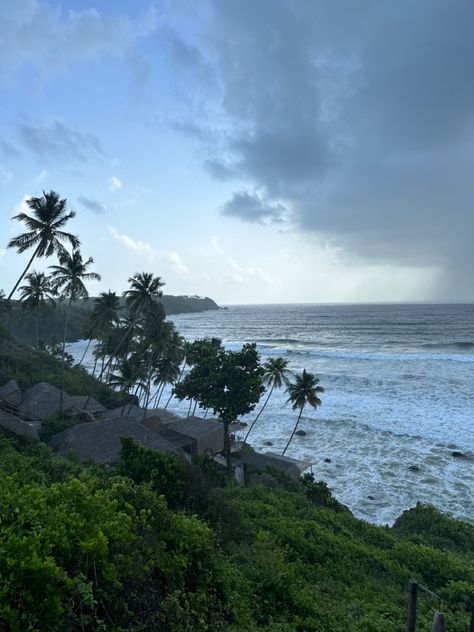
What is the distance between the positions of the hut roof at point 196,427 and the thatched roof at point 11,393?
13641 mm

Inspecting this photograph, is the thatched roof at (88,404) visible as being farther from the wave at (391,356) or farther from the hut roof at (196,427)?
the wave at (391,356)

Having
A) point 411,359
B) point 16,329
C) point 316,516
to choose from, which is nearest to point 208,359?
point 316,516

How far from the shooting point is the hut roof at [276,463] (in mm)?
26812

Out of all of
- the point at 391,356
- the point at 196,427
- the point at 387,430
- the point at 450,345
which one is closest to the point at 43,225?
the point at 196,427

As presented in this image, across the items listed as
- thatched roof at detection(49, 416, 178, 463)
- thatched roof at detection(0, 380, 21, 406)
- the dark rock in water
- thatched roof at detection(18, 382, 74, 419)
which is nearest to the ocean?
the dark rock in water

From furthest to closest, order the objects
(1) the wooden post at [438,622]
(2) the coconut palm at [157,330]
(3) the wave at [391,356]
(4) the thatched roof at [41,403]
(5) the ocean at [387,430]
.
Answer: (3) the wave at [391,356]
(2) the coconut palm at [157,330]
(4) the thatched roof at [41,403]
(5) the ocean at [387,430]
(1) the wooden post at [438,622]

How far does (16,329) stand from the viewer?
326 feet

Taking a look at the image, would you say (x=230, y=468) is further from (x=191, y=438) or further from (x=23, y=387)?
(x=23, y=387)

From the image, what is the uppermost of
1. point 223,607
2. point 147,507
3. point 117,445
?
point 147,507

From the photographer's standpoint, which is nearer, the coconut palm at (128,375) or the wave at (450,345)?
the coconut palm at (128,375)

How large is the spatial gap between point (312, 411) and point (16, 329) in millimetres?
86737

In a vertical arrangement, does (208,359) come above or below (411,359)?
above

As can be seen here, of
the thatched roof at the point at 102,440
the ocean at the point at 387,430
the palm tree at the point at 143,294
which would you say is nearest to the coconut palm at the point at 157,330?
the palm tree at the point at 143,294

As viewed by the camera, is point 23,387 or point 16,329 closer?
point 23,387
